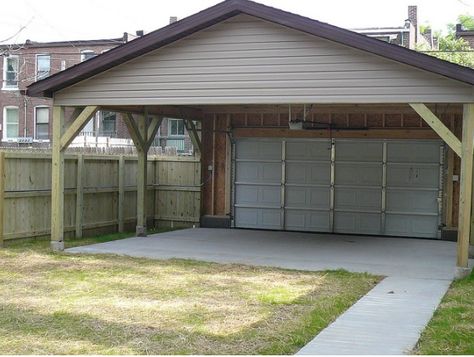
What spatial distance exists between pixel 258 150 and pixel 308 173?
55.6 inches

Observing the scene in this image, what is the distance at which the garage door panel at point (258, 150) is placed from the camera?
16828 mm

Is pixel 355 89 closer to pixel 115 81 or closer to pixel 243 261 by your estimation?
pixel 243 261

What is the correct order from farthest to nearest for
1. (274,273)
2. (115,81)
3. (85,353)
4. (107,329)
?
(115,81), (274,273), (107,329), (85,353)

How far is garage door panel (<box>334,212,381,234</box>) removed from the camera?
52.5 ft

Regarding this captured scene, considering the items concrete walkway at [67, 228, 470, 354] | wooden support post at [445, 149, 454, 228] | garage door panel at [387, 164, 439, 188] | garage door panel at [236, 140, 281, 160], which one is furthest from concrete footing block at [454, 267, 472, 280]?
garage door panel at [236, 140, 281, 160]

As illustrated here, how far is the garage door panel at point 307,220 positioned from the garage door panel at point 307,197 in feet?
0.56

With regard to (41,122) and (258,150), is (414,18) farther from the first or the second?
(258,150)

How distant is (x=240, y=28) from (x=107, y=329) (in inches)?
246

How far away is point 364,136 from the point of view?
16.0 meters

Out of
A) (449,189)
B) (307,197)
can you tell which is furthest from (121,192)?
(449,189)

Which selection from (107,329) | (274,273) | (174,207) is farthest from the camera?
(174,207)

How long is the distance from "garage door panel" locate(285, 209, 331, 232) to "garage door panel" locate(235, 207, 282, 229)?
0.28 meters

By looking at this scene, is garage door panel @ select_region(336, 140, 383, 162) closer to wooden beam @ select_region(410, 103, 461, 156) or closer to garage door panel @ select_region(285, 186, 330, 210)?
garage door panel @ select_region(285, 186, 330, 210)

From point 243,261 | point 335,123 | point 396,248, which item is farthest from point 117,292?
point 335,123
